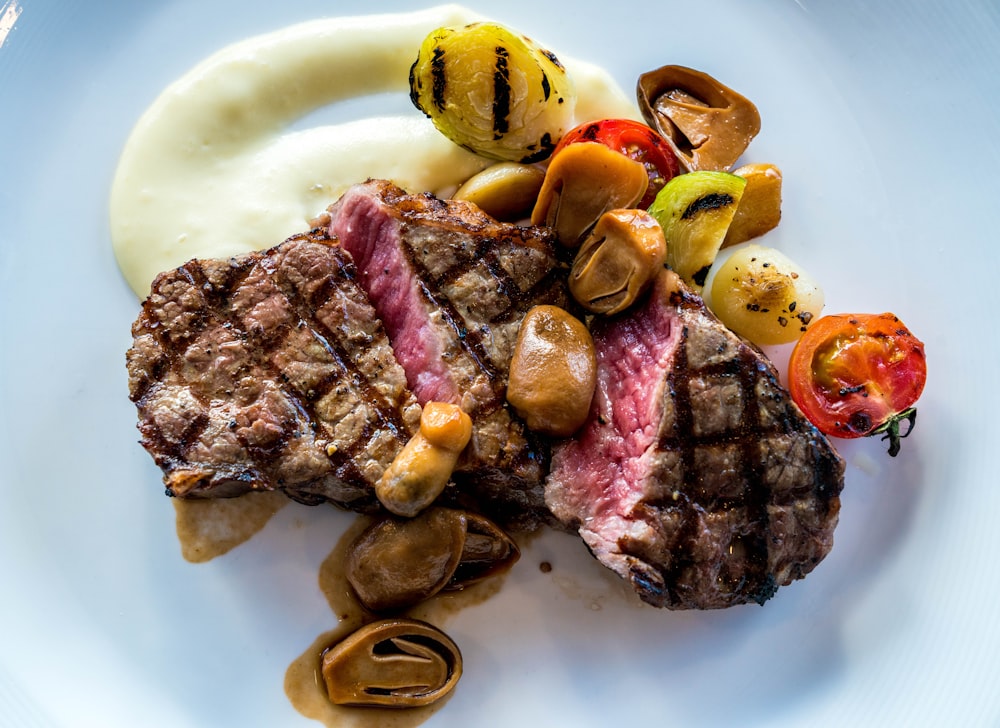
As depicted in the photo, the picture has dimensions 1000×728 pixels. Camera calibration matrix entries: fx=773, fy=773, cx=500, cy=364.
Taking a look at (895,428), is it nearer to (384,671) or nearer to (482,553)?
(482,553)

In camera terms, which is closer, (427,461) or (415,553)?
(427,461)

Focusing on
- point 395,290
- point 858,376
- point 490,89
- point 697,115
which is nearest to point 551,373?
point 395,290

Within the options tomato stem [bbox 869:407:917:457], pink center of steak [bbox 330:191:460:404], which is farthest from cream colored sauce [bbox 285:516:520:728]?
tomato stem [bbox 869:407:917:457]

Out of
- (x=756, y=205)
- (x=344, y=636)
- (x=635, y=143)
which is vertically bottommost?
(x=344, y=636)

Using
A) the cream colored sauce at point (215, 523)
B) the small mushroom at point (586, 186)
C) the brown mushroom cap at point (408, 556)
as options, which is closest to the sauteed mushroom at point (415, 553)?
the brown mushroom cap at point (408, 556)

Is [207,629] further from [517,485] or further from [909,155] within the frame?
[909,155]

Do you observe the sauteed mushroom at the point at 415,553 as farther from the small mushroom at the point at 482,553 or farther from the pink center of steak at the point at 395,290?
the pink center of steak at the point at 395,290
